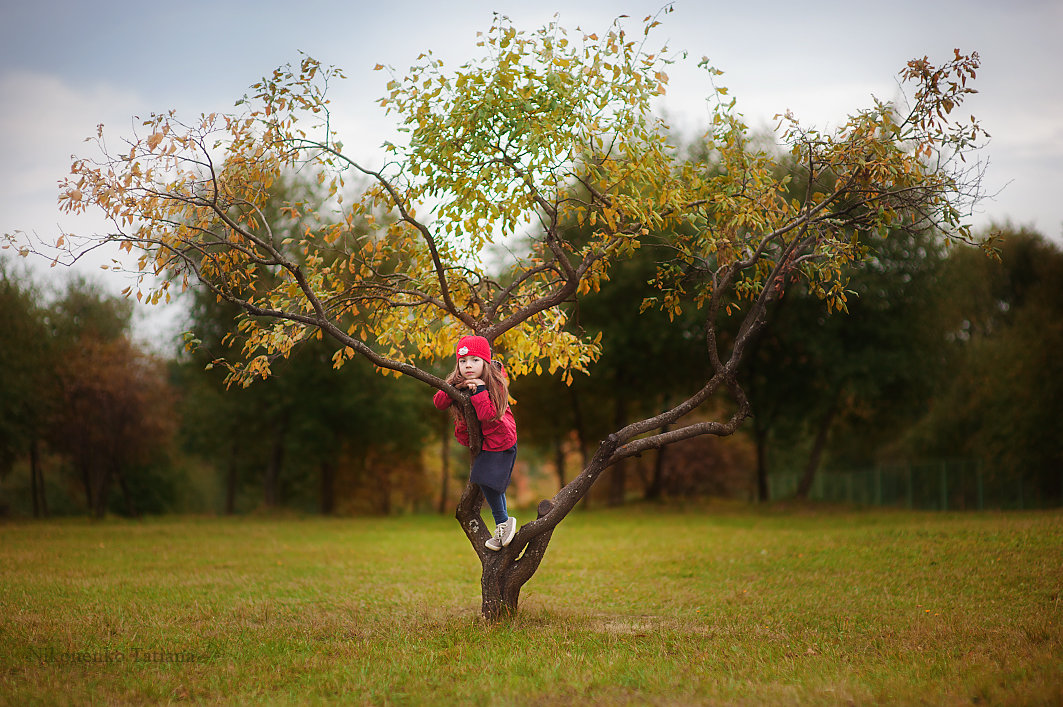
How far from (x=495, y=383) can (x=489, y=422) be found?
1.15ft

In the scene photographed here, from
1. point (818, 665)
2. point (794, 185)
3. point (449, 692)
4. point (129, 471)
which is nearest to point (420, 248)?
Answer: point (449, 692)

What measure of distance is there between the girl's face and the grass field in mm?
2246

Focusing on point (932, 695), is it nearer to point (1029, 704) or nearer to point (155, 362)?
point (1029, 704)

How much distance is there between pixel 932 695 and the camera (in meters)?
4.93

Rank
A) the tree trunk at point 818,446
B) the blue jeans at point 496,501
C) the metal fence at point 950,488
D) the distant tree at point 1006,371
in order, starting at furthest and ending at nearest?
the metal fence at point 950,488
the tree trunk at point 818,446
the distant tree at point 1006,371
the blue jeans at point 496,501

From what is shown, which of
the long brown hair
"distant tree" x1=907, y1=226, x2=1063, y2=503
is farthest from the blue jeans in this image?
"distant tree" x1=907, y1=226, x2=1063, y2=503

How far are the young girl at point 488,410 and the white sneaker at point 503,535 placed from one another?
158 mm

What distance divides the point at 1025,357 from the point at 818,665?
77.0 feet

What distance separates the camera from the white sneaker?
Result: 7.25 meters

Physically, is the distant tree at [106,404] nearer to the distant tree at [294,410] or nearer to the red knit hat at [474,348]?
the distant tree at [294,410]

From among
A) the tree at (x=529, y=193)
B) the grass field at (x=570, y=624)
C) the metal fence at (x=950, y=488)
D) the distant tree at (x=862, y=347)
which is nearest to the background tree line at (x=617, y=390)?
the distant tree at (x=862, y=347)

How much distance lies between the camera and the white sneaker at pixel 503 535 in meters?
7.25

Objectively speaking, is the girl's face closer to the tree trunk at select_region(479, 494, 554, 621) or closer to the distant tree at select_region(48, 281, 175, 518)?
the tree trunk at select_region(479, 494, 554, 621)

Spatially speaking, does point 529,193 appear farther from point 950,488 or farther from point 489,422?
point 950,488
